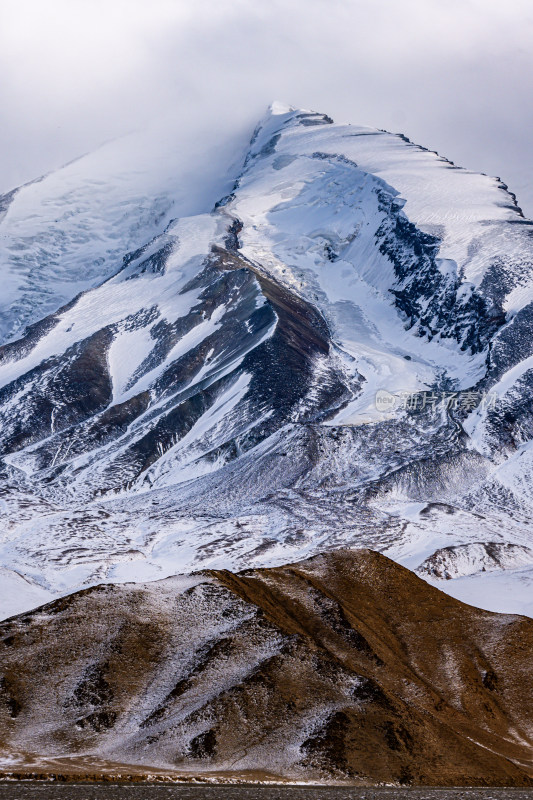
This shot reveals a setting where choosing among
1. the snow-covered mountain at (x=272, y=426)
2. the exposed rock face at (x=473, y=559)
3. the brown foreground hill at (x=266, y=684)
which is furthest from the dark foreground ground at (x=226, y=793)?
the exposed rock face at (x=473, y=559)

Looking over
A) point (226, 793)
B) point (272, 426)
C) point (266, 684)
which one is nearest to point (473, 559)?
point (272, 426)

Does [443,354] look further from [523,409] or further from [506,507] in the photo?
[506,507]

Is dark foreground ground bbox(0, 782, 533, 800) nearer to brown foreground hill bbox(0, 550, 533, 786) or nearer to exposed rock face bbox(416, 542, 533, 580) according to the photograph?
brown foreground hill bbox(0, 550, 533, 786)

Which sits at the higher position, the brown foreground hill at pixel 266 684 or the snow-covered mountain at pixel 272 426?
the brown foreground hill at pixel 266 684

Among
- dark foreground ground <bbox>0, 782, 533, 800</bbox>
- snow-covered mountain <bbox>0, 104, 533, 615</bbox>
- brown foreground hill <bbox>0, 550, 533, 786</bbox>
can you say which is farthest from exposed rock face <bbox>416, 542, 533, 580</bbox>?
dark foreground ground <bbox>0, 782, 533, 800</bbox>

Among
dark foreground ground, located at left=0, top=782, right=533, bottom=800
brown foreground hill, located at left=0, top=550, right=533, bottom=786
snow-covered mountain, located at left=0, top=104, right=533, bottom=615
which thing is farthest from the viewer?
snow-covered mountain, located at left=0, top=104, right=533, bottom=615

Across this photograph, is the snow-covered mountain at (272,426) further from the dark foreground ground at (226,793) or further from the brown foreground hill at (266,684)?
the dark foreground ground at (226,793)
